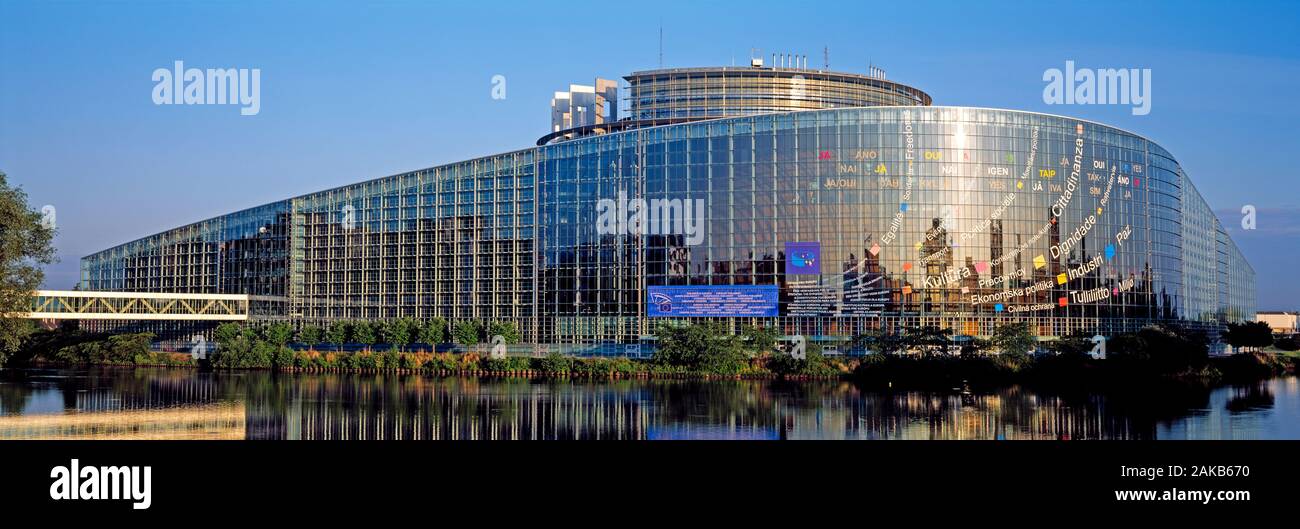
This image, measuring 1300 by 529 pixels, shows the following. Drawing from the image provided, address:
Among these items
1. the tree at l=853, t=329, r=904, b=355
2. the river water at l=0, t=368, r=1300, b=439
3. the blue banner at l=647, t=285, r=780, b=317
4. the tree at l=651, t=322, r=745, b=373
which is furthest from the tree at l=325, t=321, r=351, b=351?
the tree at l=853, t=329, r=904, b=355

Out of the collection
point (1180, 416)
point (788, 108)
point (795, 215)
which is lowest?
point (1180, 416)

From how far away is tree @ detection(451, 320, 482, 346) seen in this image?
119 m

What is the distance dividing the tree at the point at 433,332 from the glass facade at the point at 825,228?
16.0ft

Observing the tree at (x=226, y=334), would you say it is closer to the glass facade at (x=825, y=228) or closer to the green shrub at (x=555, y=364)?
the glass facade at (x=825, y=228)

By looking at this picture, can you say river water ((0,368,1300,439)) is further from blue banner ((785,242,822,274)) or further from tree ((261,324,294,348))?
tree ((261,324,294,348))

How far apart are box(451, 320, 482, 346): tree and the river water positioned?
2530 cm

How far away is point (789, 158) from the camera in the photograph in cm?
11119

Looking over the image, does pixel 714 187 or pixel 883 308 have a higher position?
pixel 714 187
